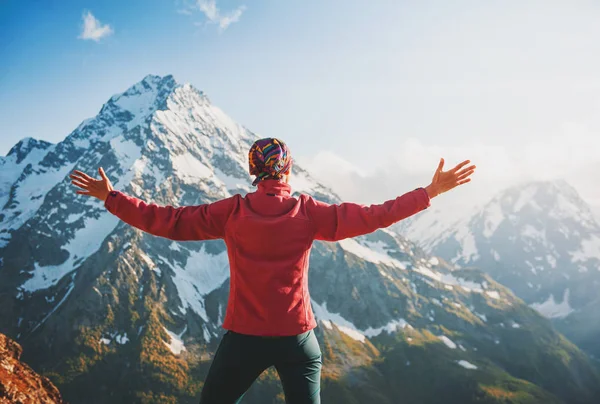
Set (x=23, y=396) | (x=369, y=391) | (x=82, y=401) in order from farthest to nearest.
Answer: (x=369, y=391) < (x=82, y=401) < (x=23, y=396)

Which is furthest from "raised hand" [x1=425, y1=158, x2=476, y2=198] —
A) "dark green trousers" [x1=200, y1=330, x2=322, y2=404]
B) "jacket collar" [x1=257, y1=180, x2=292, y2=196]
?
"dark green trousers" [x1=200, y1=330, x2=322, y2=404]

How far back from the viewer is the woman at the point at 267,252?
466 cm

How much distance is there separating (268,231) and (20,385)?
30.7 feet

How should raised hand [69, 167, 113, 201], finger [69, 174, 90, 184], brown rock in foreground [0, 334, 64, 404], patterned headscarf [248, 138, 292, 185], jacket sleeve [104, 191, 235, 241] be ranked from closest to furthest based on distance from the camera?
jacket sleeve [104, 191, 235, 241], patterned headscarf [248, 138, 292, 185], raised hand [69, 167, 113, 201], finger [69, 174, 90, 184], brown rock in foreground [0, 334, 64, 404]

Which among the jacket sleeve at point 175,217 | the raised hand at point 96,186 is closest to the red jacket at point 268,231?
the jacket sleeve at point 175,217

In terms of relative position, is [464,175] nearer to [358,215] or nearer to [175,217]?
[358,215]

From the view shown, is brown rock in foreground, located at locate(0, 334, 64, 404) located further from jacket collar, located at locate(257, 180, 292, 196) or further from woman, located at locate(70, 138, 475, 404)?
jacket collar, located at locate(257, 180, 292, 196)

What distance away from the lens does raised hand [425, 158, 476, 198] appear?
18.2ft

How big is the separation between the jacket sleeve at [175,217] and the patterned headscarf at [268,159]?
54 cm

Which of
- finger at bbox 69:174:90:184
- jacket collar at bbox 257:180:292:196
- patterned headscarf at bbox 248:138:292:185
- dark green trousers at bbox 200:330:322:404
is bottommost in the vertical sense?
dark green trousers at bbox 200:330:322:404

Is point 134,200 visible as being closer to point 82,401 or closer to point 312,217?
point 312,217

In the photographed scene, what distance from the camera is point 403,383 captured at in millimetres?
195625

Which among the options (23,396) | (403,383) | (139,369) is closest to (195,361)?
(139,369)

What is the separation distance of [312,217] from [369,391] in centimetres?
20163
